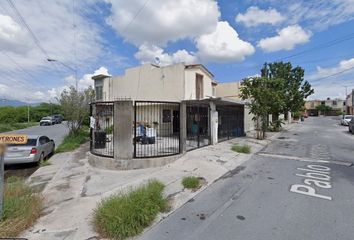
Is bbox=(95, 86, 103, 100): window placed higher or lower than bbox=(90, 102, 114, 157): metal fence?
higher

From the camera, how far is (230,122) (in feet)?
55.7

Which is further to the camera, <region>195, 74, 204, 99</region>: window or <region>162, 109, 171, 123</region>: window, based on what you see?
<region>195, 74, 204, 99</region>: window

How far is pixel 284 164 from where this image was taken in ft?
29.5

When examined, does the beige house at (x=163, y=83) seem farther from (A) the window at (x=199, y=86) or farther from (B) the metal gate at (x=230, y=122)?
(B) the metal gate at (x=230, y=122)

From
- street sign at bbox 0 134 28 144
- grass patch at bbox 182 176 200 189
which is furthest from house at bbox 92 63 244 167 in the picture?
street sign at bbox 0 134 28 144

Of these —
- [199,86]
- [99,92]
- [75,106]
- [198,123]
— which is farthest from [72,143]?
[99,92]

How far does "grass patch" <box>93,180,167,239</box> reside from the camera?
385 cm

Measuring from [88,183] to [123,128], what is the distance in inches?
89.6

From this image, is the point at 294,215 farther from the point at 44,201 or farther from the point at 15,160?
the point at 15,160

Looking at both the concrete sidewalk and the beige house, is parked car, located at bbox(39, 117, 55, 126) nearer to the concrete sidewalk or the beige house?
the beige house

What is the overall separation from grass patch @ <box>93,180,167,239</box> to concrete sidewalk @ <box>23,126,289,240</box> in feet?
0.88

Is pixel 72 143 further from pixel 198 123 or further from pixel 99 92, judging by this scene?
pixel 99 92

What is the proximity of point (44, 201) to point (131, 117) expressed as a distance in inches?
152

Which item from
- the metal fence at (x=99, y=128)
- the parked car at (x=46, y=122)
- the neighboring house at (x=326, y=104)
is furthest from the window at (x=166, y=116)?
the neighboring house at (x=326, y=104)
